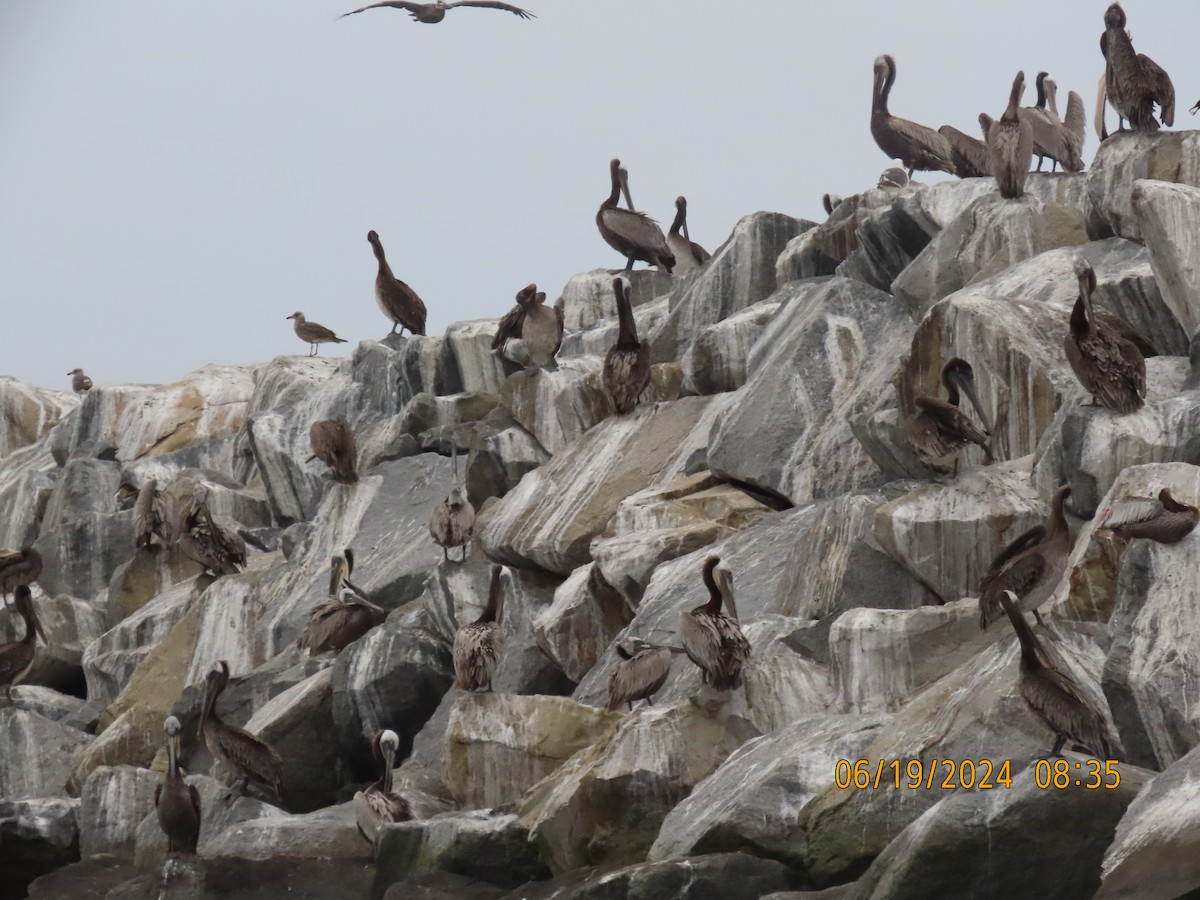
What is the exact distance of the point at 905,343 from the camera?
49.9 feet

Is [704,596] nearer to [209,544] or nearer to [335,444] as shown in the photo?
[335,444]

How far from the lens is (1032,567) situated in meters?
9.48

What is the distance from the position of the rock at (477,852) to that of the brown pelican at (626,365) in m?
6.14

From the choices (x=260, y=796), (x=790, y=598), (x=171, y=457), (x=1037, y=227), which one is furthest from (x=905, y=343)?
(x=171, y=457)

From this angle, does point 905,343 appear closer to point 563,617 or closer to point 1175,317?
point 1175,317

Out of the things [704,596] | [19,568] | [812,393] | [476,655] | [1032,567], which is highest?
[812,393]

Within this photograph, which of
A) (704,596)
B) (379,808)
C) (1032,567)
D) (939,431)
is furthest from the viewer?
(704,596)

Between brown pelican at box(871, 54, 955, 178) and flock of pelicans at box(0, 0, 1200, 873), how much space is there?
18 millimetres

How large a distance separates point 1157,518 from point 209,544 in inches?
A: 449

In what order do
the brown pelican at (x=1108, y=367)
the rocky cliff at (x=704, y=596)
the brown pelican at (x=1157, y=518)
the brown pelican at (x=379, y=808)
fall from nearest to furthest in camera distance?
the rocky cliff at (x=704, y=596)
the brown pelican at (x=1157, y=518)
the brown pelican at (x=1108, y=367)
the brown pelican at (x=379, y=808)

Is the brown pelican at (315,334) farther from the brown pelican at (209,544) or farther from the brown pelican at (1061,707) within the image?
the brown pelican at (1061,707)

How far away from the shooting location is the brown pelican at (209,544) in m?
18.5

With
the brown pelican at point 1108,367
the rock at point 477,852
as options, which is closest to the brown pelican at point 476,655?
the rock at point 477,852

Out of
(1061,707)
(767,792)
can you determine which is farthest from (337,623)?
(1061,707)
